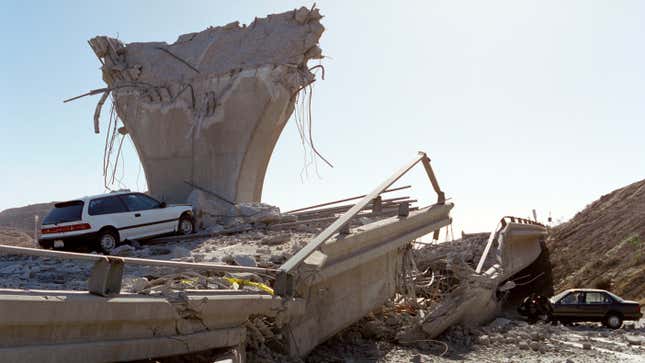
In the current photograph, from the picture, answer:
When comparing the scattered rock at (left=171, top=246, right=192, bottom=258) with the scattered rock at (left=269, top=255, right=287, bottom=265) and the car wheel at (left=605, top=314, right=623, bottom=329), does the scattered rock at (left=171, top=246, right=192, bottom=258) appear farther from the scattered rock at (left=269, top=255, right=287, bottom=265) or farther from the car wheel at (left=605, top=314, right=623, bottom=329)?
the car wheel at (left=605, top=314, right=623, bottom=329)

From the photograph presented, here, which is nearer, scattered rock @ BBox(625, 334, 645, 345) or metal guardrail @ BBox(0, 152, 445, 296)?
metal guardrail @ BBox(0, 152, 445, 296)

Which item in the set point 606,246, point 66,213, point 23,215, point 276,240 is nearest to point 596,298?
point 276,240

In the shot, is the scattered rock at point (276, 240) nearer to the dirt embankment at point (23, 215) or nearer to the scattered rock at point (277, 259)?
the scattered rock at point (277, 259)

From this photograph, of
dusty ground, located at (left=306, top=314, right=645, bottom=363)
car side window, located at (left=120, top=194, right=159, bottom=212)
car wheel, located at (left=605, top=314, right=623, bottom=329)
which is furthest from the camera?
car wheel, located at (left=605, top=314, right=623, bottom=329)

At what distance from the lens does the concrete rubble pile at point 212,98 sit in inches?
663

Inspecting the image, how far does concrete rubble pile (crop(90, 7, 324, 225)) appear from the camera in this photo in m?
16.8

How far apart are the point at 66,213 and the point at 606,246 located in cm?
2316

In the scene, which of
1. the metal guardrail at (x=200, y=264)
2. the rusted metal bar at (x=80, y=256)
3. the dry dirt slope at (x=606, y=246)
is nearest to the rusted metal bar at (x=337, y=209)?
the metal guardrail at (x=200, y=264)

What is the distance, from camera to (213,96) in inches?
679

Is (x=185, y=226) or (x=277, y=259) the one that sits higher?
(x=185, y=226)

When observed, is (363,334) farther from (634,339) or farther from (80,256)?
(634,339)

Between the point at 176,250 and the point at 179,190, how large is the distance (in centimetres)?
778

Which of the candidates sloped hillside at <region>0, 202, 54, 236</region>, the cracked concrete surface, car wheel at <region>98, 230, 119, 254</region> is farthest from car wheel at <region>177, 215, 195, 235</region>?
sloped hillside at <region>0, 202, 54, 236</region>

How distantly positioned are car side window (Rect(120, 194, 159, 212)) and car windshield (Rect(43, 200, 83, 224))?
92 cm
